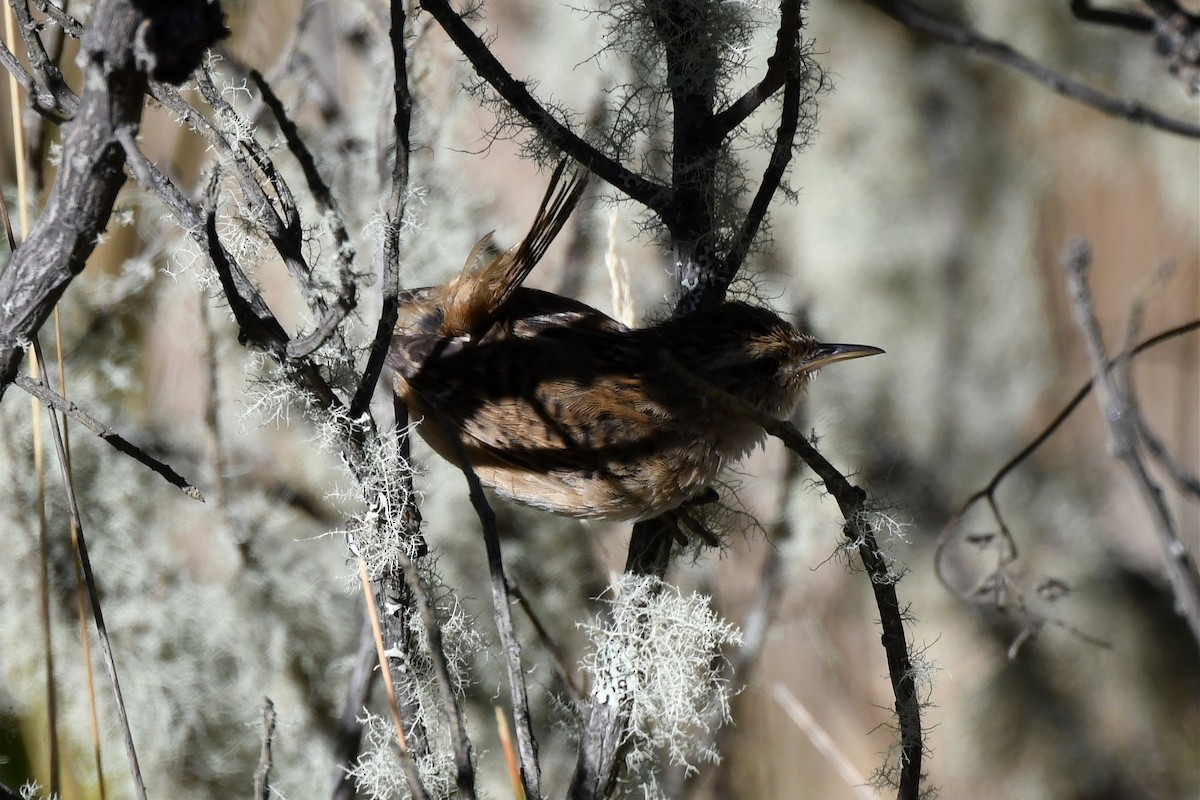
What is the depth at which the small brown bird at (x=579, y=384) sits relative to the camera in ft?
5.20

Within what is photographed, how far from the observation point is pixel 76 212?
83 cm

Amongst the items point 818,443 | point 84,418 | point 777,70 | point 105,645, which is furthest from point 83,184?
point 818,443

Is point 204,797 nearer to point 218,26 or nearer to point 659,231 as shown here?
point 659,231

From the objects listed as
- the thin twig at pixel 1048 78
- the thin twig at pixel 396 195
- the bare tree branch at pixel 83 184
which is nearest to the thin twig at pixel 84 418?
the bare tree branch at pixel 83 184

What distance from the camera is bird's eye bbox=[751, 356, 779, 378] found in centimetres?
166

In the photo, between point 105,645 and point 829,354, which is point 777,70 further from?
point 105,645

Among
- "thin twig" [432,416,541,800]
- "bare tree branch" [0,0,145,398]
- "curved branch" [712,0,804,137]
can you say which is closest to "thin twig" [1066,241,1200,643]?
"curved branch" [712,0,804,137]

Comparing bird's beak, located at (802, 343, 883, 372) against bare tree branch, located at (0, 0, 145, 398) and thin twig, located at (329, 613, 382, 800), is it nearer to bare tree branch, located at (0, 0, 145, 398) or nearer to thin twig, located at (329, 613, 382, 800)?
thin twig, located at (329, 613, 382, 800)

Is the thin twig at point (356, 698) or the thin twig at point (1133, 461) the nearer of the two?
the thin twig at point (1133, 461)

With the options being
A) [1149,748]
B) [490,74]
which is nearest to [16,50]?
[490,74]

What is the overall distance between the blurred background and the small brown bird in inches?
15.7

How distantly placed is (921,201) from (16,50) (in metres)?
2.19

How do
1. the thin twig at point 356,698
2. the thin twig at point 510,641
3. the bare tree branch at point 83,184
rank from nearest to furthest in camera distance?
the bare tree branch at point 83,184
the thin twig at point 510,641
the thin twig at point 356,698

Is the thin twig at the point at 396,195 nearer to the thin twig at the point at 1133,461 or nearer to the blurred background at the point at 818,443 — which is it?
the thin twig at the point at 1133,461
